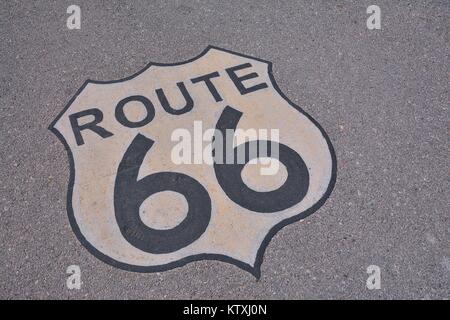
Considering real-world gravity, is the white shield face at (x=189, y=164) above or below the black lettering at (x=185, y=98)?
below

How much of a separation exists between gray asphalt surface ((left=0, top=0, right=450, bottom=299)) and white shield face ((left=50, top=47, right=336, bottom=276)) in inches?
3.8

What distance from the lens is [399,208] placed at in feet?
9.88

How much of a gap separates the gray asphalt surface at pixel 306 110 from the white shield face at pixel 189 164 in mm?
98

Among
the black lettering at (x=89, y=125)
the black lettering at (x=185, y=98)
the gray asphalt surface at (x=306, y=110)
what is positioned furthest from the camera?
the black lettering at (x=185, y=98)

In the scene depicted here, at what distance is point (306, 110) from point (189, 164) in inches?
40.6

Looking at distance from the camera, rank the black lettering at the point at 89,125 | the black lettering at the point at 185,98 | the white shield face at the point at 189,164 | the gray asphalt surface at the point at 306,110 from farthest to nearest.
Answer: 1. the black lettering at the point at 185,98
2. the black lettering at the point at 89,125
3. the white shield face at the point at 189,164
4. the gray asphalt surface at the point at 306,110

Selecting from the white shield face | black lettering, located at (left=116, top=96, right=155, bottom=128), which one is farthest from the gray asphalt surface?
black lettering, located at (left=116, top=96, right=155, bottom=128)

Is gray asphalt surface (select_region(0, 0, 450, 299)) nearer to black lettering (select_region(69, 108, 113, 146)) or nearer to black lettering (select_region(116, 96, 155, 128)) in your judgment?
black lettering (select_region(69, 108, 113, 146))

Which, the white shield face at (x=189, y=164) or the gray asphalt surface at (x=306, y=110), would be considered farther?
the white shield face at (x=189, y=164)

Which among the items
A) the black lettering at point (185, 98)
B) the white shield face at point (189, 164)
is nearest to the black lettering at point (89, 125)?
the white shield face at point (189, 164)

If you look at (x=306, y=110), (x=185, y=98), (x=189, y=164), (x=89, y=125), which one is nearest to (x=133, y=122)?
(x=89, y=125)

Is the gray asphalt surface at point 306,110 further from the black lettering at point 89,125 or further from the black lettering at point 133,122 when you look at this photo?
the black lettering at point 133,122

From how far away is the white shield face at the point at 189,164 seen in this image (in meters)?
2.92

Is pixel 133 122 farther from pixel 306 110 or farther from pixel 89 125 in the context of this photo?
pixel 306 110
